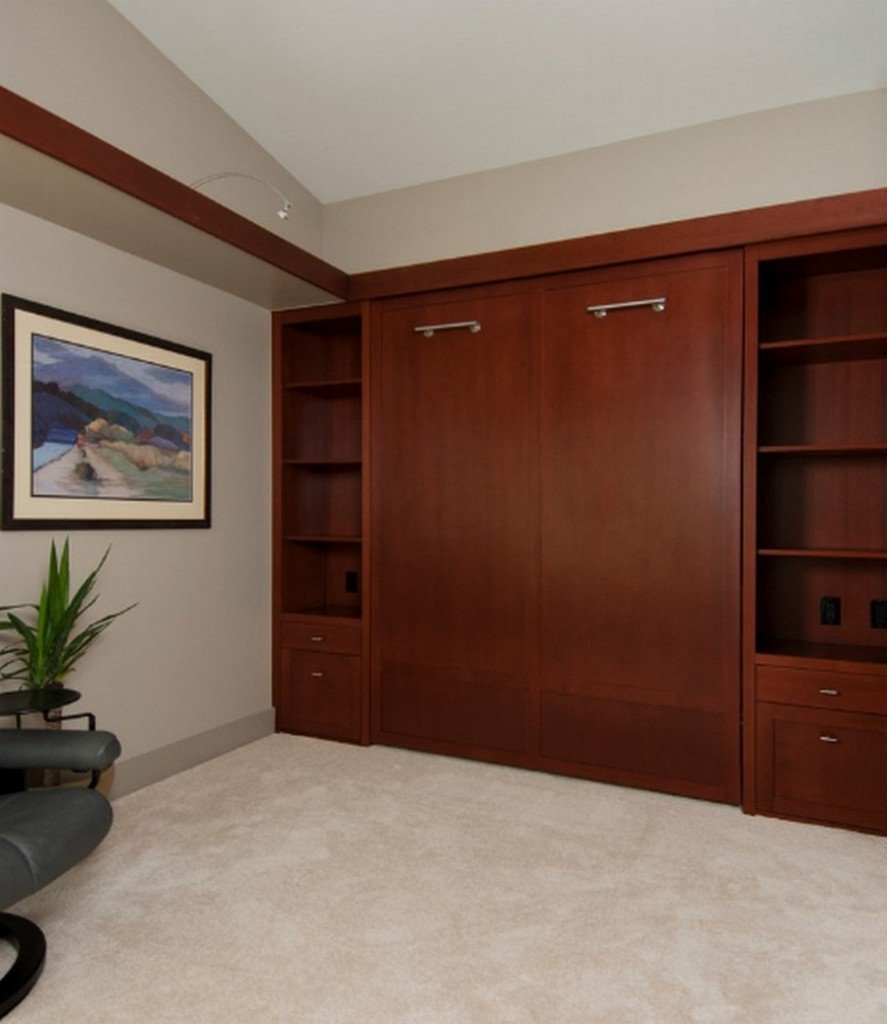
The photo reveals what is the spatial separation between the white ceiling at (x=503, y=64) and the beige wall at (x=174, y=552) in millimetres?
961

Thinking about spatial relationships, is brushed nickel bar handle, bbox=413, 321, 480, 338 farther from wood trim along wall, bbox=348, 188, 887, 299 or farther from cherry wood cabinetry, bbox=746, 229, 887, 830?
cherry wood cabinetry, bbox=746, 229, 887, 830

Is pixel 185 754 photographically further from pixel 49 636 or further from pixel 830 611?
pixel 830 611

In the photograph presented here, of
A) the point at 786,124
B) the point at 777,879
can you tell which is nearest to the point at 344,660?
the point at 777,879

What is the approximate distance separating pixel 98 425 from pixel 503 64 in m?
2.28

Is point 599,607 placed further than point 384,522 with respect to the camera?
No

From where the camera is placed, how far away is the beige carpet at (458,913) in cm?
184

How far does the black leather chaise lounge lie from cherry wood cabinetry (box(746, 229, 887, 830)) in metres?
2.43

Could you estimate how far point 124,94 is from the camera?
10.1 ft

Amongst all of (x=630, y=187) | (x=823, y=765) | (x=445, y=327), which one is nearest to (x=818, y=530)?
(x=823, y=765)

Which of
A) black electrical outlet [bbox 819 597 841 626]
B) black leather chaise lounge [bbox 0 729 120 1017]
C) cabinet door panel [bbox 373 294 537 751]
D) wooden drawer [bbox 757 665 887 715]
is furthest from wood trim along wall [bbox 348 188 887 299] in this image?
black leather chaise lounge [bbox 0 729 120 1017]

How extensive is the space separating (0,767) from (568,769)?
7.52 feet

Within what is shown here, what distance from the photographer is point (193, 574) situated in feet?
12.0

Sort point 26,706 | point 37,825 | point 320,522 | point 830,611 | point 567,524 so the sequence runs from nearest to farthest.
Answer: point 37,825, point 26,706, point 830,611, point 567,524, point 320,522

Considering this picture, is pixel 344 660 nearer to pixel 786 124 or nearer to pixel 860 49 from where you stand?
pixel 786 124
